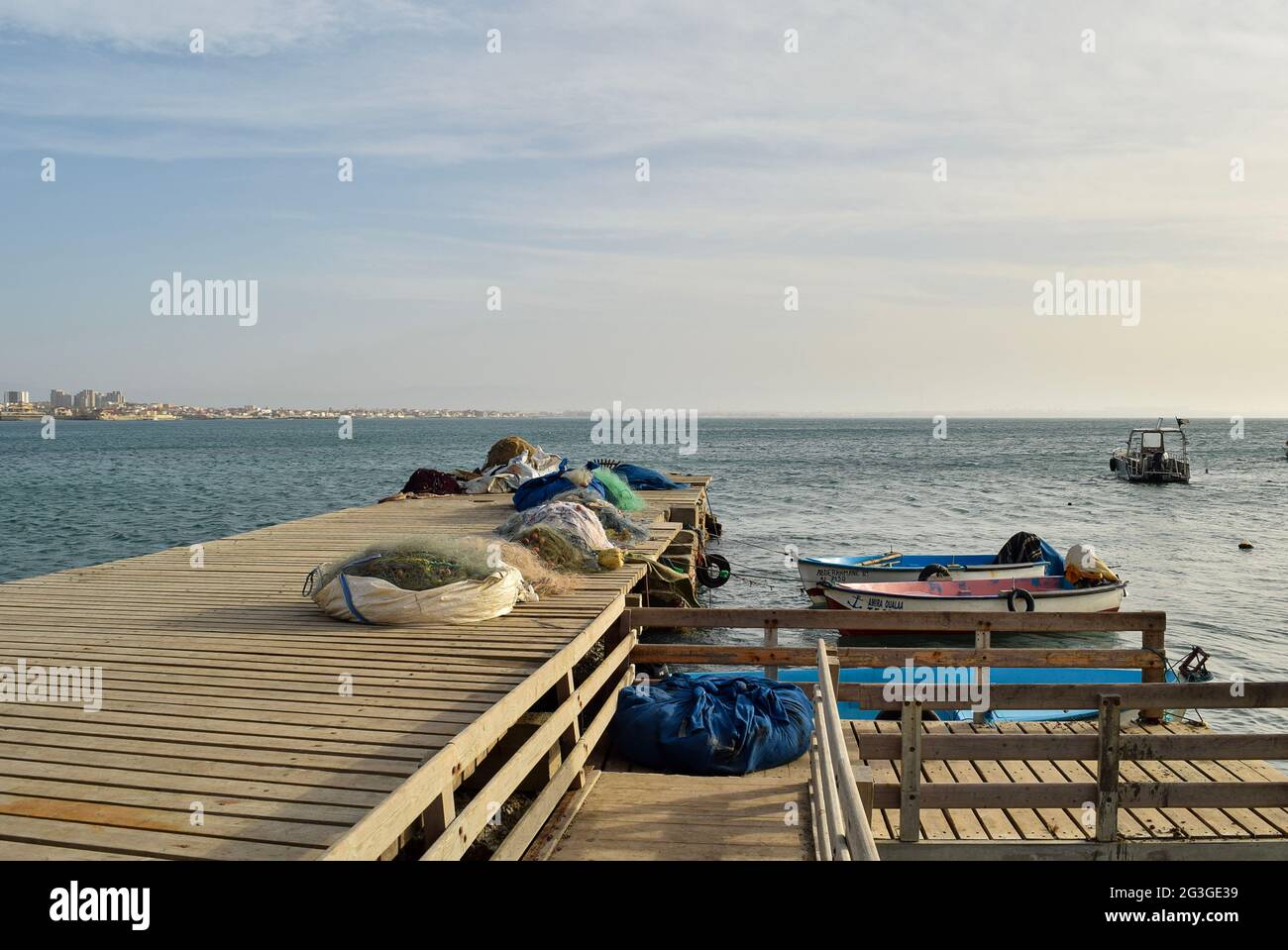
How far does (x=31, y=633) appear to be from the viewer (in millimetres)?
7586

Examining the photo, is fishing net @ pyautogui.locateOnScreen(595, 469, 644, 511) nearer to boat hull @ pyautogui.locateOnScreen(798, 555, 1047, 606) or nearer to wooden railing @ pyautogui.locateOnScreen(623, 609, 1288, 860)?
boat hull @ pyautogui.locateOnScreen(798, 555, 1047, 606)

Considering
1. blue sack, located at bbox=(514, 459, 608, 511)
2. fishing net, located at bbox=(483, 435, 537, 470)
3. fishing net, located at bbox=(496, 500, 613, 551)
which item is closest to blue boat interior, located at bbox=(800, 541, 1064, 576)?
blue sack, located at bbox=(514, 459, 608, 511)

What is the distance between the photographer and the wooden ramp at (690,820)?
5328mm

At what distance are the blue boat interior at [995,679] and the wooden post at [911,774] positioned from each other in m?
2.02

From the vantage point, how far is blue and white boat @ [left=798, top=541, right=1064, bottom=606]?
18.5 metres

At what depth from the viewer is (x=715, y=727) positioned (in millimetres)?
6824

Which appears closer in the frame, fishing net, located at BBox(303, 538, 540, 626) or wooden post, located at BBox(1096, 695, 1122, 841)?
wooden post, located at BBox(1096, 695, 1122, 841)

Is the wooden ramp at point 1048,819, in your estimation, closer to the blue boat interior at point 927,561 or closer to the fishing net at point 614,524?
the fishing net at point 614,524

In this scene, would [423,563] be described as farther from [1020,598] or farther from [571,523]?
[1020,598]

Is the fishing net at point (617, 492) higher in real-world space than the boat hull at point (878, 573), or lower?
higher

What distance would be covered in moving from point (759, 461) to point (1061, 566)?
6574 centimetres

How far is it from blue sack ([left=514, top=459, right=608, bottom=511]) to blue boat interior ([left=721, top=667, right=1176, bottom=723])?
5961 millimetres
